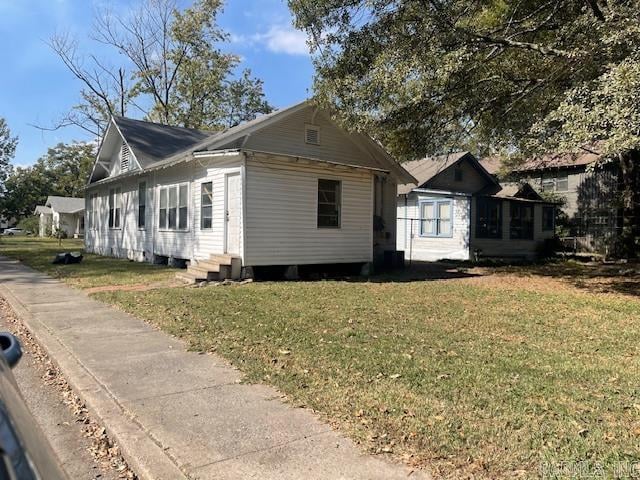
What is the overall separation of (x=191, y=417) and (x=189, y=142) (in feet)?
58.6

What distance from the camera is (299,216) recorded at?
1346 centimetres

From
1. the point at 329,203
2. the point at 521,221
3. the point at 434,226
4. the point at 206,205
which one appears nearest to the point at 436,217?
the point at 434,226

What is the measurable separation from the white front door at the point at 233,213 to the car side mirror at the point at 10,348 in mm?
10101

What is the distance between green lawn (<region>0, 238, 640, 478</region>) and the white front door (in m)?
2.32

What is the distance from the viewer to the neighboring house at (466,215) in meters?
22.0

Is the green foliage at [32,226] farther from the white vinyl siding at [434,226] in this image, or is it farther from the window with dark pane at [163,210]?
the white vinyl siding at [434,226]

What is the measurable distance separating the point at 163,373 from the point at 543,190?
2883 cm

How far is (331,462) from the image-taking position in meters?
3.21

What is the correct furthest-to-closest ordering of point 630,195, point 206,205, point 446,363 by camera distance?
point 630,195
point 206,205
point 446,363

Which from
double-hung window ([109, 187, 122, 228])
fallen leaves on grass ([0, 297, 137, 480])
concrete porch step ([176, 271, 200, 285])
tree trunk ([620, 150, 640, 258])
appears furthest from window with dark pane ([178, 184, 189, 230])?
tree trunk ([620, 150, 640, 258])

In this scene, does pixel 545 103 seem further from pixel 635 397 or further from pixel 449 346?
pixel 635 397

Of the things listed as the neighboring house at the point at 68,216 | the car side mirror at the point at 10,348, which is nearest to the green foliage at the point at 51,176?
the neighboring house at the point at 68,216

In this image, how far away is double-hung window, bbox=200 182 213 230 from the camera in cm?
1372

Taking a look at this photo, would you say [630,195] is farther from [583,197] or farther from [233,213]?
[233,213]
